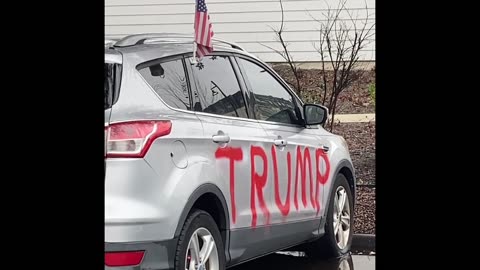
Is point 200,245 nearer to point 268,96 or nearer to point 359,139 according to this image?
point 268,96

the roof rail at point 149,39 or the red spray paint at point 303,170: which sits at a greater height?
the roof rail at point 149,39

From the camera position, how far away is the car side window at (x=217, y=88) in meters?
3.98

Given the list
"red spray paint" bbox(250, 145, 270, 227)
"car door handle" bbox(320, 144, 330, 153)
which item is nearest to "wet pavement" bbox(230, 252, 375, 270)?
"car door handle" bbox(320, 144, 330, 153)

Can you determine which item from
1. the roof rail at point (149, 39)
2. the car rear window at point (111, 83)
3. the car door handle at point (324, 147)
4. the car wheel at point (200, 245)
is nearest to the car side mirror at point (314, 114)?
the car door handle at point (324, 147)

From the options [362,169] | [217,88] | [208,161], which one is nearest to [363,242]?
[362,169]

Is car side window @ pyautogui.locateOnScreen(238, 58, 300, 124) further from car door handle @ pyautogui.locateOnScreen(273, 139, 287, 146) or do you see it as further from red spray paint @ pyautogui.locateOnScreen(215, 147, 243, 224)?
red spray paint @ pyautogui.locateOnScreen(215, 147, 243, 224)

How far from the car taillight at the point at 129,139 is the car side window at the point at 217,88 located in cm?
57

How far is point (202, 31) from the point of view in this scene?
158 inches

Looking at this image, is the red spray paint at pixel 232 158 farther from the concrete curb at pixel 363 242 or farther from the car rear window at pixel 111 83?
the concrete curb at pixel 363 242
